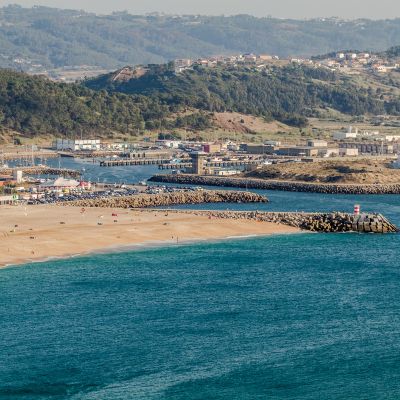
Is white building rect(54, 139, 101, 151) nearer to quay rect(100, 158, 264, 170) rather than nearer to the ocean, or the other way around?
quay rect(100, 158, 264, 170)

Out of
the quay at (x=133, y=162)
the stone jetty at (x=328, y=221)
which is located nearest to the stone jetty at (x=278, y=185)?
the quay at (x=133, y=162)

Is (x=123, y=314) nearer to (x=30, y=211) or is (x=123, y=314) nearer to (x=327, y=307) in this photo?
(x=327, y=307)

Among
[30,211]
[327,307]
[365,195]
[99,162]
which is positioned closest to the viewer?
[327,307]

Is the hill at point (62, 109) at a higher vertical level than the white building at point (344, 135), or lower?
higher

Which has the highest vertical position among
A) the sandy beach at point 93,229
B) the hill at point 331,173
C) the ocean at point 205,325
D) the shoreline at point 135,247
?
the hill at point 331,173

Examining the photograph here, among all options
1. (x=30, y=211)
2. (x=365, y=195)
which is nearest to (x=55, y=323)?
(x=30, y=211)

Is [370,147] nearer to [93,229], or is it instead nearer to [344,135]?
[344,135]

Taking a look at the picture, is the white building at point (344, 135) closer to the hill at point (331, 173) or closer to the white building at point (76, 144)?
the white building at point (76, 144)
